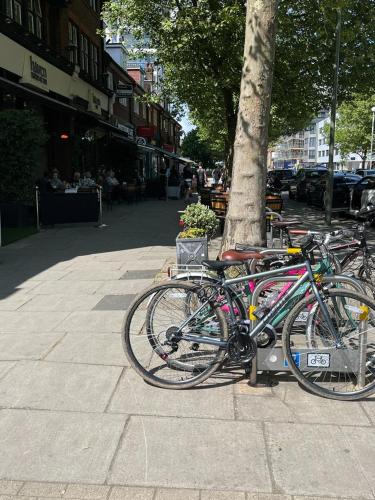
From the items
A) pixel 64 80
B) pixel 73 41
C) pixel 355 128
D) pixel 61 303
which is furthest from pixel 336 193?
pixel 355 128

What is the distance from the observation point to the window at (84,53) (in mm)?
22516

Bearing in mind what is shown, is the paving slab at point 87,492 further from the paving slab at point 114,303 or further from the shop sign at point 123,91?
the shop sign at point 123,91

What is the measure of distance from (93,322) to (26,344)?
857mm

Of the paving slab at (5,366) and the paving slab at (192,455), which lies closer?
the paving slab at (192,455)

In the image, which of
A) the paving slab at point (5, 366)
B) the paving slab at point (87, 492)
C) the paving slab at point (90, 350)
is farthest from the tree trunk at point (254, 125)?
the paving slab at point (87, 492)

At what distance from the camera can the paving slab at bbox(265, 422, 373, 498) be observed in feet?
9.17

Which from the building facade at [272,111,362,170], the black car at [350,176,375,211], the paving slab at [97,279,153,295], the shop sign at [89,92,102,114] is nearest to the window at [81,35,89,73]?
the shop sign at [89,92,102,114]

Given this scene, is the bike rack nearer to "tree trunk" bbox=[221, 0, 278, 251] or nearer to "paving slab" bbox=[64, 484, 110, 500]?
"paving slab" bbox=[64, 484, 110, 500]

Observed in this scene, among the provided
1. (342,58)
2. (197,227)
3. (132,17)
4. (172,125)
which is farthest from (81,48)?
(172,125)

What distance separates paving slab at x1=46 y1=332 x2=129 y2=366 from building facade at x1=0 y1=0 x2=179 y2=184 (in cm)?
976

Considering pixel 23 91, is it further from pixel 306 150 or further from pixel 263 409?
pixel 306 150

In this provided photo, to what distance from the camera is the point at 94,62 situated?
24.5m

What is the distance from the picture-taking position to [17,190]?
43.0 ft

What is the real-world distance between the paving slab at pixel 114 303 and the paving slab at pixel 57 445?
2.59 m
